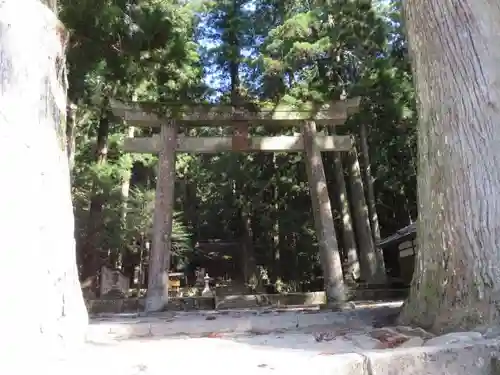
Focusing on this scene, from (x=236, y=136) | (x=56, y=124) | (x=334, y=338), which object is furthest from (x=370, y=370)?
(x=236, y=136)

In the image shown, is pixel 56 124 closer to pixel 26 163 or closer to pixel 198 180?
pixel 26 163

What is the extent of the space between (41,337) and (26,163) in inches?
41.5

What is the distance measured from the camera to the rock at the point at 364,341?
2990 millimetres

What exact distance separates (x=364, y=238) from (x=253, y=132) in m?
4.66

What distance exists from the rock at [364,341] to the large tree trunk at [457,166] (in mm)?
521

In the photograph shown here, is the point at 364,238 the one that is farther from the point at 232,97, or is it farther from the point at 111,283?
the point at 111,283

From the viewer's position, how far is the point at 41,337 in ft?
8.77

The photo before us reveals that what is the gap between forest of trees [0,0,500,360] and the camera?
9.80ft

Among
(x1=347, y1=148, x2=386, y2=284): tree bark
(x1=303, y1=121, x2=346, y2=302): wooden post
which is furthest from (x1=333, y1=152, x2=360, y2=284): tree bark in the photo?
(x1=303, y1=121, x2=346, y2=302): wooden post

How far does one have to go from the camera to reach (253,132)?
47.3 ft

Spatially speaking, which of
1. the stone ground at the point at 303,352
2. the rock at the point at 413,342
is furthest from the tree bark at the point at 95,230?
the rock at the point at 413,342

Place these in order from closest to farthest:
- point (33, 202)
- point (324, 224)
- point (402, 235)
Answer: point (33, 202) → point (324, 224) → point (402, 235)

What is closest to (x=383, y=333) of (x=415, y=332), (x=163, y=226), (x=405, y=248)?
(x=415, y=332)

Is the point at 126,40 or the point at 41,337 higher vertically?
the point at 126,40
